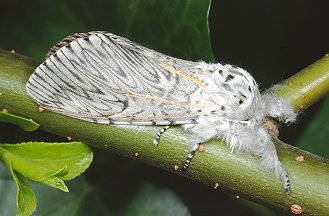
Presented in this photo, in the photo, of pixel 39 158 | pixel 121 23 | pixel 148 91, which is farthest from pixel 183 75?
pixel 39 158

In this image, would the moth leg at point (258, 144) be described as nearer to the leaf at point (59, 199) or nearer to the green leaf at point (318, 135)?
the green leaf at point (318, 135)

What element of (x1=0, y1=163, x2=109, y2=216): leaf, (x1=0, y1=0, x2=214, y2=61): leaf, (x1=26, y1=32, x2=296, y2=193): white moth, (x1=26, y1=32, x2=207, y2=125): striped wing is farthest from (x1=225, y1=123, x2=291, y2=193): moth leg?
(x1=0, y1=163, x2=109, y2=216): leaf

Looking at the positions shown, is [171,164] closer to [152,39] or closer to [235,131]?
[235,131]

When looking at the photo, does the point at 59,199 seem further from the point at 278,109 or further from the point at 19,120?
the point at 278,109

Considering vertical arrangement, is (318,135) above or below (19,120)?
above

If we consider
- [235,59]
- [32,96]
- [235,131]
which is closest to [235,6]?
[235,59]

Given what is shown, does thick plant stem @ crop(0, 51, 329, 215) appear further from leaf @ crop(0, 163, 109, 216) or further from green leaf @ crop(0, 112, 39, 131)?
leaf @ crop(0, 163, 109, 216)
